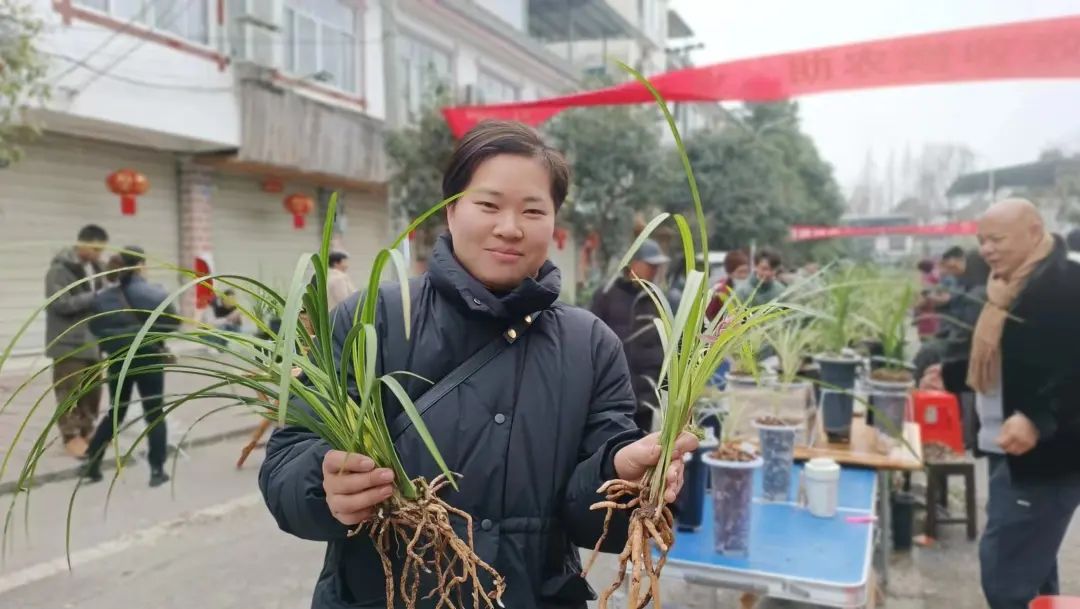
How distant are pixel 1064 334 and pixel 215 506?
13.8ft

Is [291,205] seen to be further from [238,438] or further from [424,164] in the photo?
[238,438]

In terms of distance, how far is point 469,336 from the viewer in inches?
50.3

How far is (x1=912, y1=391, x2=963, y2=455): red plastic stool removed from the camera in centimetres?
422

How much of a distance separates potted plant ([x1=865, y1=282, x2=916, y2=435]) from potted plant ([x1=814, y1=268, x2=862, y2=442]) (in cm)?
12

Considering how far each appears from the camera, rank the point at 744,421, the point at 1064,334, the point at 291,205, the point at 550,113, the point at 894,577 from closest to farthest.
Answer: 1. the point at 1064,334
2. the point at 744,421
3. the point at 894,577
4. the point at 550,113
5. the point at 291,205

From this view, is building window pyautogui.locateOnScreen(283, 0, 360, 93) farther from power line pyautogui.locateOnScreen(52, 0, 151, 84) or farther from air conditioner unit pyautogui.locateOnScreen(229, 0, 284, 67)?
power line pyautogui.locateOnScreen(52, 0, 151, 84)

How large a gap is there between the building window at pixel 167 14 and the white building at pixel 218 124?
2 cm

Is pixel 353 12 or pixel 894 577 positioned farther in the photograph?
pixel 353 12

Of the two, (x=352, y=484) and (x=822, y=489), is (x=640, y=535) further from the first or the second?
(x=822, y=489)

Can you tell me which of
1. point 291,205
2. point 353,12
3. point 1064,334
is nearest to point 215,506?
point 1064,334

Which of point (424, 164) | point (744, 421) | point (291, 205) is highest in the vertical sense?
point (424, 164)

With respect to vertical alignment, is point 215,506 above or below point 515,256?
below

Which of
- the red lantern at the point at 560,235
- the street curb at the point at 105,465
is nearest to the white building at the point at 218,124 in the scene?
the street curb at the point at 105,465

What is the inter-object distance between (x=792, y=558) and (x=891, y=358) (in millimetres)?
2026
